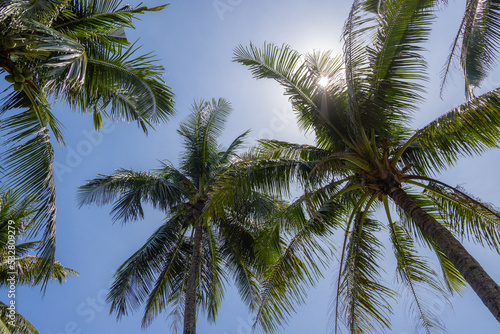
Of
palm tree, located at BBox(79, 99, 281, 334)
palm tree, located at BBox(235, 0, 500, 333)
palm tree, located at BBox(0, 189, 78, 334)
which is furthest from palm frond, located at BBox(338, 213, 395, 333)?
palm tree, located at BBox(0, 189, 78, 334)

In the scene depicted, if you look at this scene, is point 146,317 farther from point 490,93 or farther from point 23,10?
point 490,93

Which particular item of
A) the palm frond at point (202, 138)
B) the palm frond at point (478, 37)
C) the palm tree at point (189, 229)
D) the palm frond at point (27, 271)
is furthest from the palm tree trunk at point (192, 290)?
the palm frond at point (478, 37)

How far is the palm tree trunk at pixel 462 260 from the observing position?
171 inches

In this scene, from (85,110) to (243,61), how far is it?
11.5ft

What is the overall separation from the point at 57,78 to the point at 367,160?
560 cm

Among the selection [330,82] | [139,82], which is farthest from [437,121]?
[139,82]

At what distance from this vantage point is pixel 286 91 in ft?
25.8

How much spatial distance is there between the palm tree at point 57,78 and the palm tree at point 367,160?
8.06 feet

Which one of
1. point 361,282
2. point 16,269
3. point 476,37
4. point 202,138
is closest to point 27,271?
point 16,269

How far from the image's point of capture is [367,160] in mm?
6902

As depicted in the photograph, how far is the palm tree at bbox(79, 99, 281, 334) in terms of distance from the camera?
34.5 ft

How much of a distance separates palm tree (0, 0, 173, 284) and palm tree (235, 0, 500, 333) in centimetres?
246

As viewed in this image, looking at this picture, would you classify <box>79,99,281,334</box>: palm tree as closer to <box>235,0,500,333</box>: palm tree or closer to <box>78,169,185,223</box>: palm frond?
<box>78,169,185,223</box>: palm frond

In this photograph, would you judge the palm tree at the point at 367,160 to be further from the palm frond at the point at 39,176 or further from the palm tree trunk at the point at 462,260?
the palm frond at the point at 39,176
